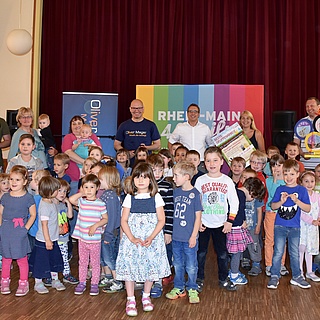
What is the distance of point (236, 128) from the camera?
245 inches

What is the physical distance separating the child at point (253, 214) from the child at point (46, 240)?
1.62m

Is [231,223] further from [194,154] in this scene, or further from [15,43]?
[15,43]

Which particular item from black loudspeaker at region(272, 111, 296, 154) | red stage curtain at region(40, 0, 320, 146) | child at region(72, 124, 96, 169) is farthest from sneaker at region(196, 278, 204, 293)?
red stage curtain at region(40, 0, 320, 146)

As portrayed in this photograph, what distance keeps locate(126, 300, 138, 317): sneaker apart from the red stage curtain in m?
5.10

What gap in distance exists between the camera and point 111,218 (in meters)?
4.27

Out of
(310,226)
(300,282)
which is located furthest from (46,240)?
(310,226)

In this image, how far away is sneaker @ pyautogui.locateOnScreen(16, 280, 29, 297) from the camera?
4225 mm

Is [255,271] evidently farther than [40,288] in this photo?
Yes

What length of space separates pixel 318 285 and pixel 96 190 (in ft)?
6.66

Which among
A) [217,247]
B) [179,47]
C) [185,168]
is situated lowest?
[217,247]

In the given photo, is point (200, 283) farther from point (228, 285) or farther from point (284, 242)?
point (284, 242)

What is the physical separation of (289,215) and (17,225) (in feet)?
7.19

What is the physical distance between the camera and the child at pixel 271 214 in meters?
4.86

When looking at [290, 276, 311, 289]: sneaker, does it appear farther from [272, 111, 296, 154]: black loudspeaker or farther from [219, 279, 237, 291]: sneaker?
[272, 111, 296, 154]: black loudspeaker
